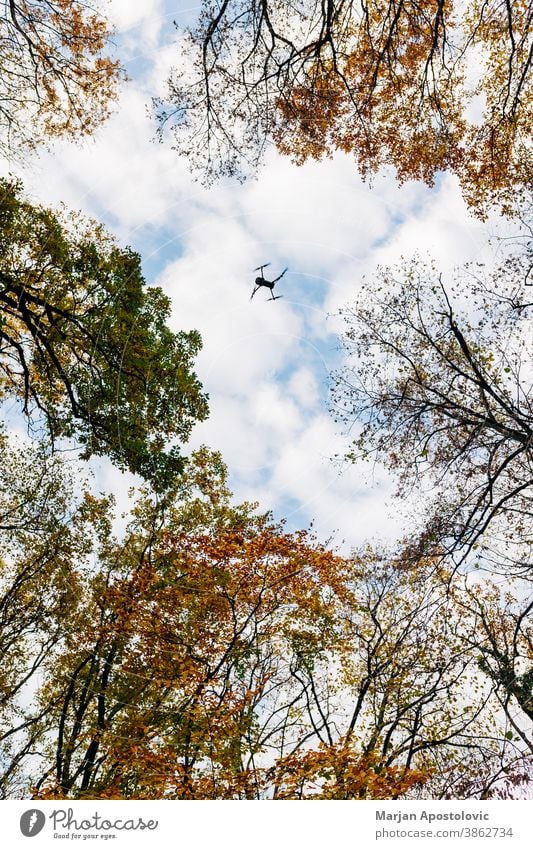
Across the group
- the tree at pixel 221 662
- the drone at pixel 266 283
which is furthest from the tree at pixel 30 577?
the drone at pixel 266 283

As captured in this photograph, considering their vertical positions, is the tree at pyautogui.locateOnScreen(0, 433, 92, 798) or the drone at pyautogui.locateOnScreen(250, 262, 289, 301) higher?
the drone at pyautogui.locateOnScreen(250, 262, 289, 301)

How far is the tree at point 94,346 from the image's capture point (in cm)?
868

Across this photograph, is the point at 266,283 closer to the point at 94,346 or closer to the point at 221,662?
the point at 94,346

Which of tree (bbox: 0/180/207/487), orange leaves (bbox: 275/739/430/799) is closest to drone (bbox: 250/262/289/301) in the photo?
tree (bbox: 0/180/207/487)

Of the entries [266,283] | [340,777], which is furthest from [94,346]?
[340,777]

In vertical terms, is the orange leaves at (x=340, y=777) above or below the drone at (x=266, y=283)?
below

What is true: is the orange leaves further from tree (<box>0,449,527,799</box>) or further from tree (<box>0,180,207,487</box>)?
tree (<box>0,180,207,487</box>)

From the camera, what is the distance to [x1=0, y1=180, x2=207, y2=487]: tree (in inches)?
342

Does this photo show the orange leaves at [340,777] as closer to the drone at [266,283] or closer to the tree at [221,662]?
the tree at [221,662]

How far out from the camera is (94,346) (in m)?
9.31

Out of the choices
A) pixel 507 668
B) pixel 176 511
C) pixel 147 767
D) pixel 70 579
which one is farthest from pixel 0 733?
pixel 507 668

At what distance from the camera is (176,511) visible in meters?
11.6
